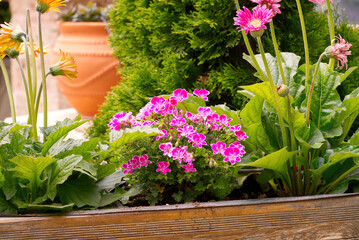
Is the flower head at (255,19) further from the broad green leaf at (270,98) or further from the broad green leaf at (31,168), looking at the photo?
the broad green leaf at (31,168)

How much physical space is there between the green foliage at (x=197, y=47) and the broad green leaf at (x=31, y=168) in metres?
0.84

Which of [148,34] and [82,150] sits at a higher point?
[148,34]

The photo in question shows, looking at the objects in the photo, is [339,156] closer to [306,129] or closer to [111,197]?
[306,129]

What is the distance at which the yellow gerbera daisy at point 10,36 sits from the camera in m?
1.36

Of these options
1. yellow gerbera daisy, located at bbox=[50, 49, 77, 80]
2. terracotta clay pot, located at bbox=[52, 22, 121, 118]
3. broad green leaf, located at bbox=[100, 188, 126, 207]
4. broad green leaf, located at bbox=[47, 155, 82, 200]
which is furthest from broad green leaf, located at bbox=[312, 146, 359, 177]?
terracotta clay pot, located at bbox=[52, 22, 121, 118]

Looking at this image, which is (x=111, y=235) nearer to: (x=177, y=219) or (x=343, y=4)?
(x=177, y=219)

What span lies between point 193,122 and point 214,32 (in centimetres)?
66

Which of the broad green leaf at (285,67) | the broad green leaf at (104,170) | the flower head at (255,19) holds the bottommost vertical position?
the broad green leaf at (104,170)

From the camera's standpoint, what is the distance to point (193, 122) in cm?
129

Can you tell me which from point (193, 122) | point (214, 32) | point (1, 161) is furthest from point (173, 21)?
point (1, 161)

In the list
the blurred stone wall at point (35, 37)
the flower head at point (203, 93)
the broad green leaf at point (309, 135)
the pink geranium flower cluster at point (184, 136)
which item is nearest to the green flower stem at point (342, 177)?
the broad green leaf at point (309, 135)

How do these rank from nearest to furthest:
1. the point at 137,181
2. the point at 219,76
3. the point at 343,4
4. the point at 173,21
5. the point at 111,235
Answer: the point at 111,235, the point at 137,181, the point at 219,76, the point at 173,21, the point at 343,4

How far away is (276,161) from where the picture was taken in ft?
4.00

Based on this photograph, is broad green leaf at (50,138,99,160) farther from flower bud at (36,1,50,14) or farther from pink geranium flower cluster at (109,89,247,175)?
flower bud at (36,1,50,14)
